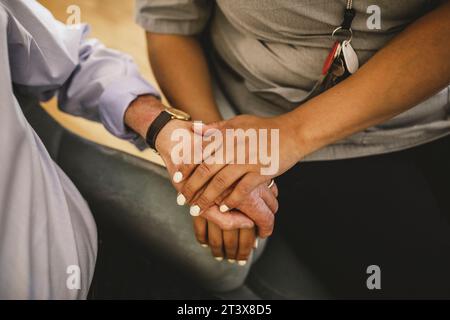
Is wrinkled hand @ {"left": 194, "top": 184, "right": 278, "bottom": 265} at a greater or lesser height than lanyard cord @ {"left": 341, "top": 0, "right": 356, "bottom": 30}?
lesser

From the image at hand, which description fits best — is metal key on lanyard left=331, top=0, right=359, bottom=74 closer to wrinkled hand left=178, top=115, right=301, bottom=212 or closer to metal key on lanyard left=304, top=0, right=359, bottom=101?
metal key on lanyard left=304, top=0, right=359, bottom=101

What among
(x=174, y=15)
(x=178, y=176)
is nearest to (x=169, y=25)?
(x=174, y=15)

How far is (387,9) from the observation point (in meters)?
0.69

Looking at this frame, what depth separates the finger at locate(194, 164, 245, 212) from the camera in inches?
27.7

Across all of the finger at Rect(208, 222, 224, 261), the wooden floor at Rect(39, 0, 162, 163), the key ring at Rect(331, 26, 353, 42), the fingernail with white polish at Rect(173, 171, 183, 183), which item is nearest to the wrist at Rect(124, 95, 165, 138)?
the fingernail with white polish at Rect(173, 171, 183, 183)

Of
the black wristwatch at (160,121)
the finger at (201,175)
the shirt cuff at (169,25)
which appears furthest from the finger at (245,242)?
the shirt cuff at (169,25)

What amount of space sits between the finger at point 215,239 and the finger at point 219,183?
0.06 meters

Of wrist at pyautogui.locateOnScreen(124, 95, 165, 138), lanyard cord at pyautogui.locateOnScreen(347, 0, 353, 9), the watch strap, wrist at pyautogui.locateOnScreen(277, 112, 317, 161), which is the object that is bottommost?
wrist at pyautogui.locateOnScreen(277, 112, 317, 161)

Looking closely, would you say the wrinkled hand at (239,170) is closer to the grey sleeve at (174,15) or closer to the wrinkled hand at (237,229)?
the wrinkled hand at (237,229)

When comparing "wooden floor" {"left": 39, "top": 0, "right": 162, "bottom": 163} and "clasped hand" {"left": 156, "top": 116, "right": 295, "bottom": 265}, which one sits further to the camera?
"wooden floor" {"left": 39, "top": 0, "right": 162, "bottom": 163}

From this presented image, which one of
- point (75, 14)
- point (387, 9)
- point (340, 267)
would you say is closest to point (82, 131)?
point (75, 14)

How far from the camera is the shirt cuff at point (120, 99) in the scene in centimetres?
81

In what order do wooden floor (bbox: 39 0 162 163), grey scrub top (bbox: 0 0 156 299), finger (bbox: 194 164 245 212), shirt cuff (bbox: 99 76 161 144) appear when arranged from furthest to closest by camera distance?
wooden floor (bbox: 39 0 162 163) < shirt cuff (bbox: 99 76 161 144) < finger (bbox: 194 164 245 212) < grey scrub top (bbox: 0 0 156 299)

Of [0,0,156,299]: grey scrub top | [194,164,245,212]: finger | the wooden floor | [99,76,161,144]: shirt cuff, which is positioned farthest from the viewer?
the wooden floor
